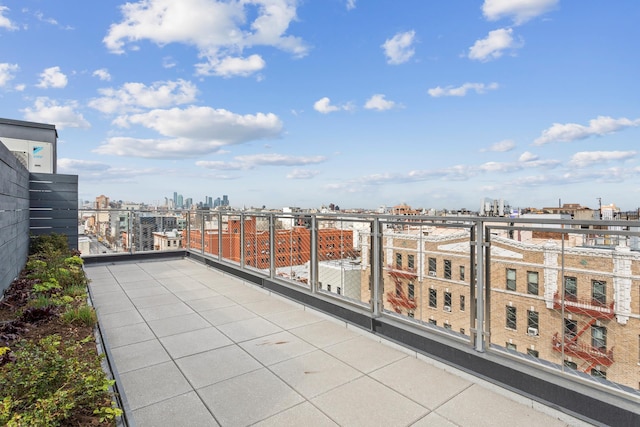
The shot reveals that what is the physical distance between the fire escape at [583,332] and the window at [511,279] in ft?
0.96

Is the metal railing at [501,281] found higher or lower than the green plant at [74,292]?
higher

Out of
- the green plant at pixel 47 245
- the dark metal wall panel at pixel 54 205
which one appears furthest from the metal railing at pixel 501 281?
the dark metal wall panel at pixel 54 205

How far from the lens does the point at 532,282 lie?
2.66 m

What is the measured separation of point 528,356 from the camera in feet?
8.35

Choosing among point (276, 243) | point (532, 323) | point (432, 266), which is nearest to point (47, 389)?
point (432, 266)

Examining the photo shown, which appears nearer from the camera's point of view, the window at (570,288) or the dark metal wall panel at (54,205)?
the window at (570,288)

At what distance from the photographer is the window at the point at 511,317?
2.73m

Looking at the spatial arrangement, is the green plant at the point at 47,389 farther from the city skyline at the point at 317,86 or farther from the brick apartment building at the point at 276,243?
the city skyline at the point at 317,86

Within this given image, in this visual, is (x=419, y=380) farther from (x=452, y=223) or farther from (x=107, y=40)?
(x=107, y=40)

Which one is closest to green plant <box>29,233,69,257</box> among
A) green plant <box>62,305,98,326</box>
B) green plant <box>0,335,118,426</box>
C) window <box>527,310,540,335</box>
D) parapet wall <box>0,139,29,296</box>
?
parapet wall <box>0,139,29,296</box>

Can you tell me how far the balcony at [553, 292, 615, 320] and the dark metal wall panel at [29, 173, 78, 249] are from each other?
33.9 feet

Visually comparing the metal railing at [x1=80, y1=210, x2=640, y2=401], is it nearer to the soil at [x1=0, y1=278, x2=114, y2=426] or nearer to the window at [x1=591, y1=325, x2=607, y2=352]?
the window at [x1=591, y1=325, x2=607, y2=352]

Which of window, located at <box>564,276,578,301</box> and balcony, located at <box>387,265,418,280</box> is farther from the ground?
window, located at <box>564,276,578,301</box>

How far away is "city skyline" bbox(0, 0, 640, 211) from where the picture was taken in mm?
9008
